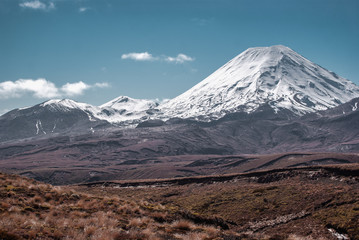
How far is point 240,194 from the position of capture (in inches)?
1350

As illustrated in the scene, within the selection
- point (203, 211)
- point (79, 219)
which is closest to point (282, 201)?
point (203, 211)

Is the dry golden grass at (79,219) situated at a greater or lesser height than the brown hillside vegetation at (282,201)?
greater

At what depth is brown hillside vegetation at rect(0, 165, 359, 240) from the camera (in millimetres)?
14062

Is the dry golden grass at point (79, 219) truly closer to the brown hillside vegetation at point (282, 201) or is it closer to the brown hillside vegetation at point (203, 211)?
the brown hillside vegetation at point (203, 211)

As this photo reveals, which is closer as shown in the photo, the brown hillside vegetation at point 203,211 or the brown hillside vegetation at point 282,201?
the brown hillside vegetation at point 203,211

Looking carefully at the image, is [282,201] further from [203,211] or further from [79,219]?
[79,219]

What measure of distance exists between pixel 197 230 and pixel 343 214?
1169cm

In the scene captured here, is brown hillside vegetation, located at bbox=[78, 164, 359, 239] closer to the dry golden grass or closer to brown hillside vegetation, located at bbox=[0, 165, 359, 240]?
brown hillside vegetation, located at bbox=[0, 165, 359, 240]

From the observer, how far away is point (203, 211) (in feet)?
102

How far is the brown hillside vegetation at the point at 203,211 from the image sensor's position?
14.1 meters

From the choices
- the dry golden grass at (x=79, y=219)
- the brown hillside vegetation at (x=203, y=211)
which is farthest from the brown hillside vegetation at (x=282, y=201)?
the dry golden grass at (x=79, y=219)

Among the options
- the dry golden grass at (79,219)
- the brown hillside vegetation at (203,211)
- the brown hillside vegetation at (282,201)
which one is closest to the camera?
the dry golden grass at (79,219)

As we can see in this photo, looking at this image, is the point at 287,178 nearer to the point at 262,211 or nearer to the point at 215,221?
the point at 262,211

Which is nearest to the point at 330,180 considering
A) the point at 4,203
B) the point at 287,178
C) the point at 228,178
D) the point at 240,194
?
the point at 287,178
